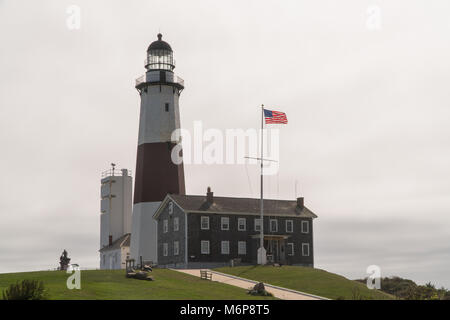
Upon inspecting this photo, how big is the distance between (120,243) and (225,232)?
729 inches

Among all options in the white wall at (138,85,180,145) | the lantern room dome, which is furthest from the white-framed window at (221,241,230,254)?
the lantern room dome

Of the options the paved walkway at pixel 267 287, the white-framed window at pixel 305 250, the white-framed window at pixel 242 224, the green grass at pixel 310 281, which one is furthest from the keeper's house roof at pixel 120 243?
the paved walkway at pixel 267 287

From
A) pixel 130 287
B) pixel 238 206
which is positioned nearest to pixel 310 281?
pixel 130 287

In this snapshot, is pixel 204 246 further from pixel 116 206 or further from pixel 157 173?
pixel 116 206

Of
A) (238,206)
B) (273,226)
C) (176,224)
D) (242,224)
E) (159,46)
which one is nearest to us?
(176,224)

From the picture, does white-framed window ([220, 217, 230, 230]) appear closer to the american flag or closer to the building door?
the building door

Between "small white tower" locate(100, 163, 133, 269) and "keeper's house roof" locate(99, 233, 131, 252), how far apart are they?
236 millimetres

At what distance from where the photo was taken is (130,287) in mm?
37938

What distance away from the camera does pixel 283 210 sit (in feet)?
219

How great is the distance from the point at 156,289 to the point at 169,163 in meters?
29.0

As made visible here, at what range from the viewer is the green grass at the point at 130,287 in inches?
1339

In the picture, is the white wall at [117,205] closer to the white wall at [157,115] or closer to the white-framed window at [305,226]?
the white wall at [157,115]

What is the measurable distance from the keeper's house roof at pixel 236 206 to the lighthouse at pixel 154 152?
1.76 meters
